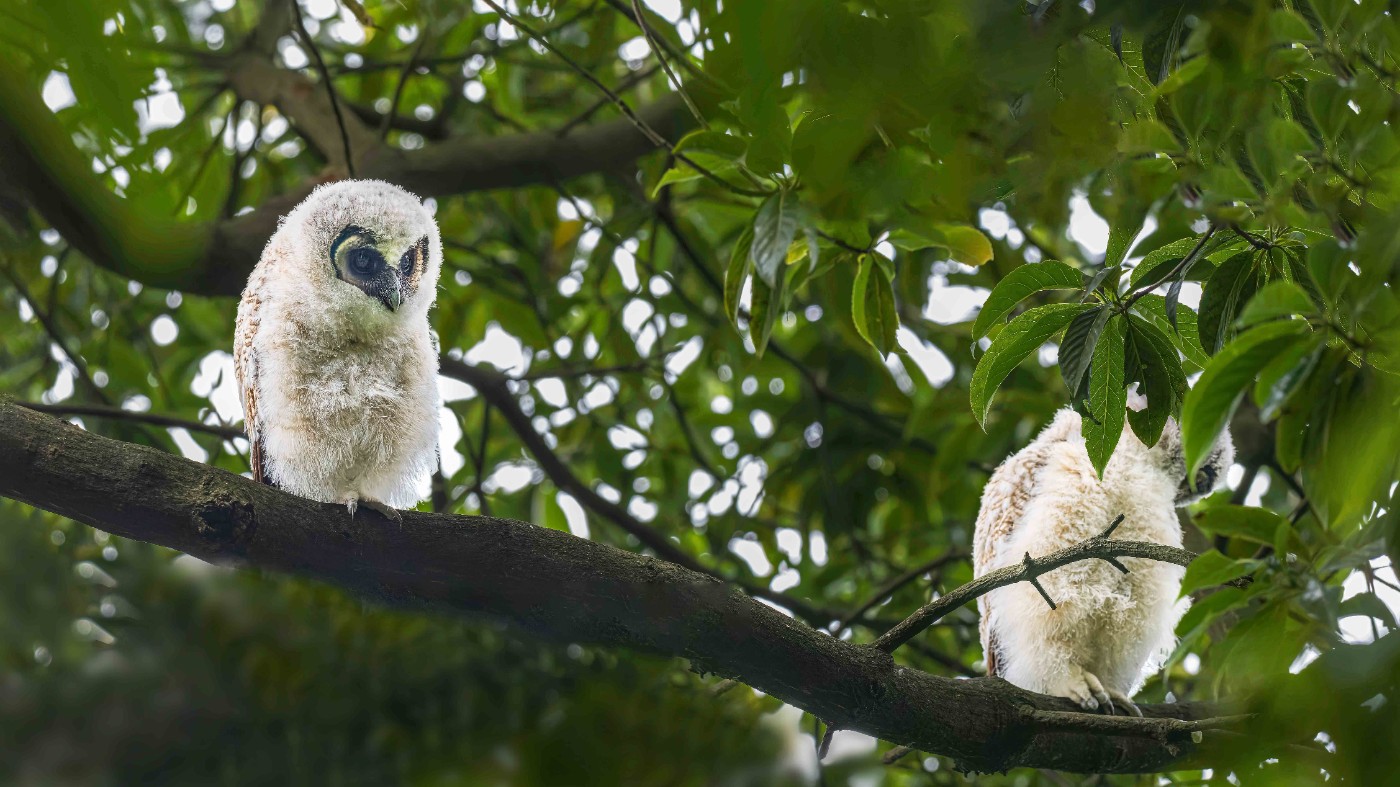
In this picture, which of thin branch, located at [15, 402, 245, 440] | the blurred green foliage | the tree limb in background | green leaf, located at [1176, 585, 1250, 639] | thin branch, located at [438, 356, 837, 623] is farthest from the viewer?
thin branch, located at [438, 356, 837, 623]

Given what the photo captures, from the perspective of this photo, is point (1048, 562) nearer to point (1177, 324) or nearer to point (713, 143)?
point (1177, 324)

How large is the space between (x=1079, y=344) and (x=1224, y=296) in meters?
0.22

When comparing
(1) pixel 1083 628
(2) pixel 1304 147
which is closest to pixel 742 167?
(2) pixel 1304 147

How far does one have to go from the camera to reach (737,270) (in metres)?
2.17

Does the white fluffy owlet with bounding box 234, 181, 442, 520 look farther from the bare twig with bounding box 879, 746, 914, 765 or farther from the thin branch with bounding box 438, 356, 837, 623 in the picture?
the bare twig with bounding box 879, 746, 914, 765

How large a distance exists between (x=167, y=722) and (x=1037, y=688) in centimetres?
278

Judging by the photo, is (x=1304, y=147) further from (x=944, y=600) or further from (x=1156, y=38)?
(x=944, y=600)

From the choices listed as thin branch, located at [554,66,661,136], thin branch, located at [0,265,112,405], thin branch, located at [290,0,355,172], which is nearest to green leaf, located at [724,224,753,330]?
thin branch, located at [554,66,661,136]

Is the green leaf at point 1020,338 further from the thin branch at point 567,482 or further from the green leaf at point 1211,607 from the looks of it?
the thin branch at point 567,482

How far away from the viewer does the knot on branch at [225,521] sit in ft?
5.79

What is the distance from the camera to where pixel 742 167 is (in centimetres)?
207

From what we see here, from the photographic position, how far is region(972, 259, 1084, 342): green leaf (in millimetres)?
1846

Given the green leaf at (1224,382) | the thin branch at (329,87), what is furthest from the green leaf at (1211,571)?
the thin branch at (329,87)

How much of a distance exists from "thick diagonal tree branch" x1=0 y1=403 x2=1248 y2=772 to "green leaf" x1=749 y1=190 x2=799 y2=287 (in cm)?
60
